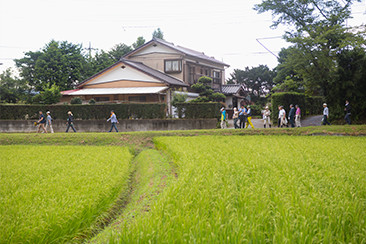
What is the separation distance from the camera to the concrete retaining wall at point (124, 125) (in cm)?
2438

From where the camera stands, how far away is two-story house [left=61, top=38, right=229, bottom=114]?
31.2 meters

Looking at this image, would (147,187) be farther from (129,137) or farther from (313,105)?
(313,105)

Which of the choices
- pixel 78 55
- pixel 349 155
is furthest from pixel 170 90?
pixel 349 155

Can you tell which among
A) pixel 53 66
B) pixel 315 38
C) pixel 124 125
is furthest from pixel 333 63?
pixel 53 66

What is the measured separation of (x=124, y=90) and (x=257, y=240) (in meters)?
28.6

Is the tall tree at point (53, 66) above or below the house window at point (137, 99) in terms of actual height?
above

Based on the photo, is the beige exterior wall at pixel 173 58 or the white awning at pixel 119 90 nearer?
the white awning at pixel 119 90

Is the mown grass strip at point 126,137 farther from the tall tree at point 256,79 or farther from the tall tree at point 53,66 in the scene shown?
the tall tree at point 256,79

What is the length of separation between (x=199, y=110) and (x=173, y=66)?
12.3 m

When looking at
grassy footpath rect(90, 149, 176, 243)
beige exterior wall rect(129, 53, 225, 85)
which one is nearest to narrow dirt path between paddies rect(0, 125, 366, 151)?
grassy footpath rect(90, 149, 176, 243)

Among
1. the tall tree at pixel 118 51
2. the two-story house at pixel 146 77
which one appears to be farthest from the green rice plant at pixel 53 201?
the tall tree at pixel 118 51

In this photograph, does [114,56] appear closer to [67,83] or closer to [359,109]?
[67,83]

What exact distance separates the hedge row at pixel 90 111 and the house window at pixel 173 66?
11.2m

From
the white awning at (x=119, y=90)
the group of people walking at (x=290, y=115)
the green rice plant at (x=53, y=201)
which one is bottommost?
the green rice plant at (x=53, y=201)
